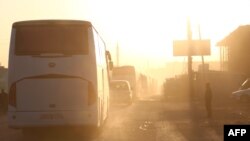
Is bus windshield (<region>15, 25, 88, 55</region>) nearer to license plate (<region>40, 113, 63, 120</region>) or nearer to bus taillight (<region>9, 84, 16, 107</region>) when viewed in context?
bus taillight (<region>9, 84, 16, 107</region>)

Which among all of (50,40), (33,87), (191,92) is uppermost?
(50,40)

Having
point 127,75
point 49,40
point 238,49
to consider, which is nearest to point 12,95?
point 49,40

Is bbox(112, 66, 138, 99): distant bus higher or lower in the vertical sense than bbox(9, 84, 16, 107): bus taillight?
lower

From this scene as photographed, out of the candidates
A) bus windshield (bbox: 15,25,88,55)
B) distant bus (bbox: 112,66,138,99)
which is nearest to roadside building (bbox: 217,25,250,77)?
distant bus (bbox: 112,66,138,99)

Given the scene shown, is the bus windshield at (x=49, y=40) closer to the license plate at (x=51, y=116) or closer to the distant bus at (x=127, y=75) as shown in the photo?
the license plate at (x=51, y=116)

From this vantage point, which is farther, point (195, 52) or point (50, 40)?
point (195, 52)

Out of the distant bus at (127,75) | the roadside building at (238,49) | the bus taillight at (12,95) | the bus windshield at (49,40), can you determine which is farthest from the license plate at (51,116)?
the roadside building at (238,49)

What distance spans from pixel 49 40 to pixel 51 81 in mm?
1277

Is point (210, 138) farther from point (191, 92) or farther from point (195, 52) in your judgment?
point (195, 52)

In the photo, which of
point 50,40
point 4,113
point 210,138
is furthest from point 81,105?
point 4,113

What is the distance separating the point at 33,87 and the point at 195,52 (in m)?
77.8

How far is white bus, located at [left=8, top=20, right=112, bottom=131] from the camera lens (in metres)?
18.1

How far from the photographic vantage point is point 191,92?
6047cm

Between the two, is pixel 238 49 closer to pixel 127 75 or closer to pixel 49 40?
pixel 127 75
